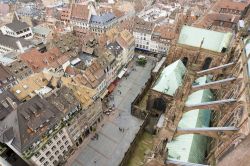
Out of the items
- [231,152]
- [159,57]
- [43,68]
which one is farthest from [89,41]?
[231,152]

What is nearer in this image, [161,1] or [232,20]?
[232,20]

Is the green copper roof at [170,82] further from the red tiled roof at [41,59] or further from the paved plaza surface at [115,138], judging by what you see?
the red tiled roof at [41,59]

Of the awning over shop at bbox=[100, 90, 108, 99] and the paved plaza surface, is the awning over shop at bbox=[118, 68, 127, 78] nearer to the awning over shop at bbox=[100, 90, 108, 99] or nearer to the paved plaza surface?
the paved plaza surface

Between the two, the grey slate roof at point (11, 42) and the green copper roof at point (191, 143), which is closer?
the green copper roof at point (191, 143)

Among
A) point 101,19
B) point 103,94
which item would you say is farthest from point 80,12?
point 103,94

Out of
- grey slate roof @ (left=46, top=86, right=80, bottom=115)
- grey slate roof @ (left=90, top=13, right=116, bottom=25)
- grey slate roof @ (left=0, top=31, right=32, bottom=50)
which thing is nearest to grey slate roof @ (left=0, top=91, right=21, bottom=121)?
grey slate roof @ (left=46, top=86, right=80, bottom=115)

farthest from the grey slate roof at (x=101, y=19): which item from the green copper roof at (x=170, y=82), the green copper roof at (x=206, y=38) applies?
the green copper roof at (x=170, y=82)

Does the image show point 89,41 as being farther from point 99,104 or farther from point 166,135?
point 166,135
